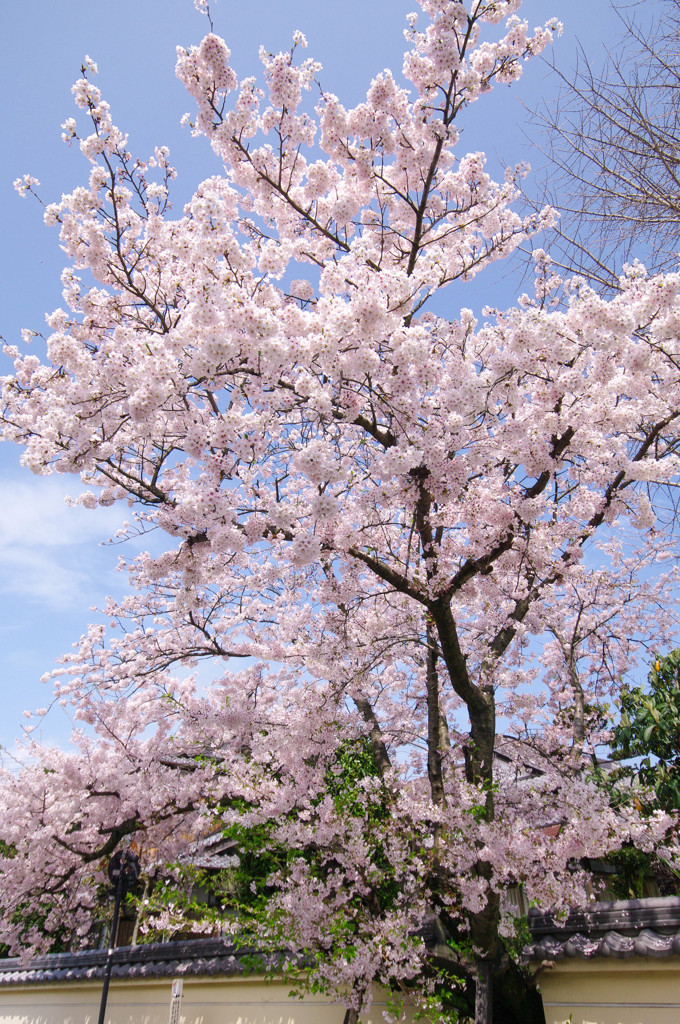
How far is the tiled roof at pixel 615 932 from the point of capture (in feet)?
13.4

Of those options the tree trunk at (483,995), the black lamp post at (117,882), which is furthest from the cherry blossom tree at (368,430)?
the black lamp post at (117,882)

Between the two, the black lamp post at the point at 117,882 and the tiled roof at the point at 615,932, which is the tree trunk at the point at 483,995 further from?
the black lamp post at the point at 117,882

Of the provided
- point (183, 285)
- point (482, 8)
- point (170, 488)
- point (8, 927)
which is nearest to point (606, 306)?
point (482, 8)

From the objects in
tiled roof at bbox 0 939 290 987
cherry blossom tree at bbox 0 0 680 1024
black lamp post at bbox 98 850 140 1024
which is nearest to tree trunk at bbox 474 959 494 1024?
cherry blossom tree at bbox 0 0 680 1024

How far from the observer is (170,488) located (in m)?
6.49

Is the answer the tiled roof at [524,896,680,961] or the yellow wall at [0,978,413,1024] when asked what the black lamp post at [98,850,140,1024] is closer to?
the yellow wall at [0,978,413,1024]

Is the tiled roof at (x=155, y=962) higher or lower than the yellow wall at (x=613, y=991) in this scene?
lower

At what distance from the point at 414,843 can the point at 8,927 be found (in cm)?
860

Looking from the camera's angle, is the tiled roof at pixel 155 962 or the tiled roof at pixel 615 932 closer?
the tiled roof at pixel 615 932

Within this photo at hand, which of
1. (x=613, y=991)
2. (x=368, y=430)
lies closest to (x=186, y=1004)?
(x=613, y=991)

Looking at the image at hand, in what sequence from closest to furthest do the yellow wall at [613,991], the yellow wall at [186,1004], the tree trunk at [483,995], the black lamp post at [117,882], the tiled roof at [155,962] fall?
the yellow wall at [613,991] < the tree trunk at [483,995] < the yellow wall at [186,1004] < the tiled roof at [155,962] < the black lamp post at [117,882]

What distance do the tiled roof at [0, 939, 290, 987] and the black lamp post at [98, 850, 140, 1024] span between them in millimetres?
150

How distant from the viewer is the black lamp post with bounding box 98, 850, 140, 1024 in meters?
7.60

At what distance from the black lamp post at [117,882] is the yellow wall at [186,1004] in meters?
0.28
